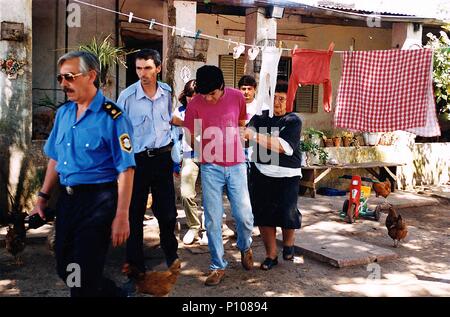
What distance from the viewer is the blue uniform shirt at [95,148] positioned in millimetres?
3250

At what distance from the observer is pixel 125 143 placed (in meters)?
3.26

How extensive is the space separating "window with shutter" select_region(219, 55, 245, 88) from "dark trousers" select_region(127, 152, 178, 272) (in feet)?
21.8

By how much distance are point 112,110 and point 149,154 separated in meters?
1.30

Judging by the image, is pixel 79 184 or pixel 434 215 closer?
pixel 79 184

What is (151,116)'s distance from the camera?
4645mm

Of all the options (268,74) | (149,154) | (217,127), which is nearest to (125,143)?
(149,154)

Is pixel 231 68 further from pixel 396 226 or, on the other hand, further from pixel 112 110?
pixel 112 110

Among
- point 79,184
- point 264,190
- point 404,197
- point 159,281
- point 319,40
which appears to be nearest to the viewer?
point 79,184

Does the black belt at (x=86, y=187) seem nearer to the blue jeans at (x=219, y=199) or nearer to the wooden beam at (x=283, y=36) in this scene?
the blue jeans at (x=219, y=199)

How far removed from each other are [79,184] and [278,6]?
6654mm

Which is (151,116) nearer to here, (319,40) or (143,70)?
(143,70)

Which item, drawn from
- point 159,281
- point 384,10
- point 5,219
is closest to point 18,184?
point 5,219

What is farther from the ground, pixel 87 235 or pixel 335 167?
pixel 87 235
